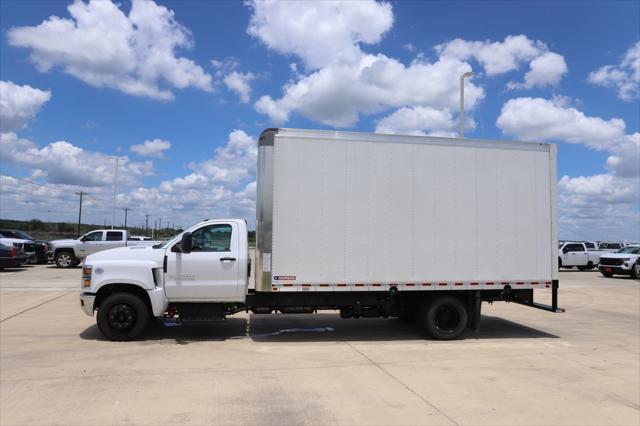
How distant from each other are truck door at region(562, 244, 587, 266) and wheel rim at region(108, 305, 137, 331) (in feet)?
89.6

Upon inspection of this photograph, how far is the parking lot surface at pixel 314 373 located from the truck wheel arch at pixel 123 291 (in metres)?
0.68

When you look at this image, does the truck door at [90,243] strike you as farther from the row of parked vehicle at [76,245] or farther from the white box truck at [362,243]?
the white box truck at [362,243]

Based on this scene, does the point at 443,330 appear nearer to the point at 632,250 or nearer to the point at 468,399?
the point at 468,399

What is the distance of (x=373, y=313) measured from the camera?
943 centimetres

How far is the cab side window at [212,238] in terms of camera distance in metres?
8.90

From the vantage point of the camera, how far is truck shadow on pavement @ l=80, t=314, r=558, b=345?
366 inches

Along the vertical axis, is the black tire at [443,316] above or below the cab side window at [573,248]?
below

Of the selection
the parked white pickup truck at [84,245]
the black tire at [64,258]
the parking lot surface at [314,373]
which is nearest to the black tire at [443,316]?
the parking lot surface at [314,373]

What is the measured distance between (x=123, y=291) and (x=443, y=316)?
5813 millimetres

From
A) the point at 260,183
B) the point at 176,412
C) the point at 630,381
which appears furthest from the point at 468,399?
the point at 260,183

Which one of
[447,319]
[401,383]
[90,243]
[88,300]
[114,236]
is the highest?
[114,236]

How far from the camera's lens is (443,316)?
31.2 ft

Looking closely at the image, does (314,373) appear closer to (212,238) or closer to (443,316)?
(212,238)

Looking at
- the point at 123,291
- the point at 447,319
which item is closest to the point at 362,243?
the point at 447,319
